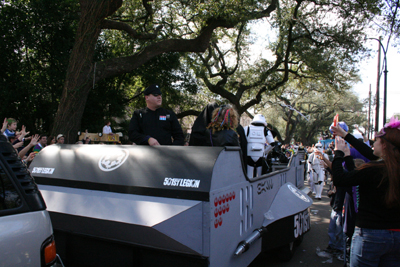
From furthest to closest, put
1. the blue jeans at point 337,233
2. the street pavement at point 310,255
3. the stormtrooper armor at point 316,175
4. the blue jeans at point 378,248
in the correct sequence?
the stormtrooper armor at point 316,175 < the blue jeans at point 337,233 < the street pavement at point 310,255 < the blue jeans at point 378,248

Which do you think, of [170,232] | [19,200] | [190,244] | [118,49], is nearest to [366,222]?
[190,244]

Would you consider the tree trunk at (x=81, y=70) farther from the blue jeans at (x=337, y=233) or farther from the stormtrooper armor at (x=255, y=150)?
the blue jeans at (x=337, y=233)

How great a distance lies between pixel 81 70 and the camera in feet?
35.6

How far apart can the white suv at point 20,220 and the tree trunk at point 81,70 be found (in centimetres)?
925

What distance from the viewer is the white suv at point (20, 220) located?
5.26 feet

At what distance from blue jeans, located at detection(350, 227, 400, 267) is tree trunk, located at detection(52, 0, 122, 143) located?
10.0 metres

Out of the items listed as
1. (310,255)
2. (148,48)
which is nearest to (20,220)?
(310,255)

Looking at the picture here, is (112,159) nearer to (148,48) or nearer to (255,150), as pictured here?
(255,150)

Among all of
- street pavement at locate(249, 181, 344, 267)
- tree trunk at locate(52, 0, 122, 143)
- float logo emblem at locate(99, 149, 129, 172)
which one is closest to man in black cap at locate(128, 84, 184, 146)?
float logo emblem at locate(99, 149, 129, 172)

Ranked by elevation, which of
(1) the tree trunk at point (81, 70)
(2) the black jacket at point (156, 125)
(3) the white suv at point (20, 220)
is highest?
(1) the tree trunk at point (81, 70)

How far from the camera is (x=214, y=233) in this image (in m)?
2.39

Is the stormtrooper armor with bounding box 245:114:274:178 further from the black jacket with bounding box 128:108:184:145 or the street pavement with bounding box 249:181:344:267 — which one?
the black jacket with bounding box 128:108:184:145

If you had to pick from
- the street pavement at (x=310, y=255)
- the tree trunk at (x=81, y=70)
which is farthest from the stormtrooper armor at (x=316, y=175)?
the tree trunk at (x=81, y=70)

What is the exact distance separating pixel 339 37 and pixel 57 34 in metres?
16.6
